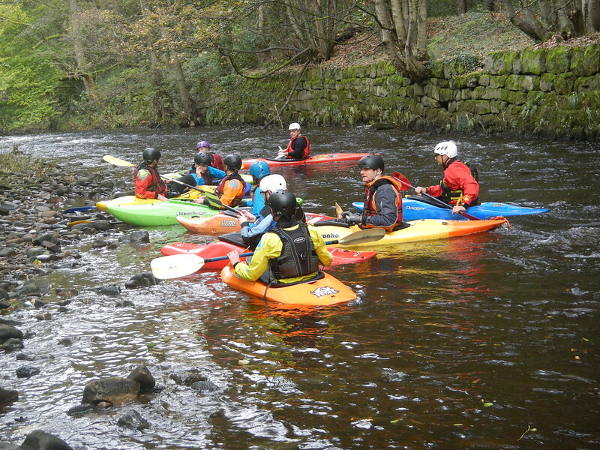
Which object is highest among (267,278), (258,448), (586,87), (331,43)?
(331,43)

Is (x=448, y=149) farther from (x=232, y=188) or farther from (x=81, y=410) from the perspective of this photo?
(x=81, y=410)

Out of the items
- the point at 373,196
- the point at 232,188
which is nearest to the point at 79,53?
the point at 232,188

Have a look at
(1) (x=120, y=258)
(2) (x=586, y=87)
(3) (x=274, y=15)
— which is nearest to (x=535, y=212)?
(1) (x=120, y=258)

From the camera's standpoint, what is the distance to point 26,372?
16.1 ft

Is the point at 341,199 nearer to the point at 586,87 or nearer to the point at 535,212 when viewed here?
the point at 535,212

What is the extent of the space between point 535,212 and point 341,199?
340 cm

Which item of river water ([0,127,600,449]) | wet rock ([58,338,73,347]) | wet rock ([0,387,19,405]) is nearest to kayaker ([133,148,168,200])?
river water ([0,127,600,449])

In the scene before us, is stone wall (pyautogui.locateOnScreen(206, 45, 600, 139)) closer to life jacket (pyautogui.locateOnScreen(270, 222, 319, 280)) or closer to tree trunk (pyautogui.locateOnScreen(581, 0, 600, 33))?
tree trunk (pyautogui.locateOnScreen(581, 0, 600, 33))

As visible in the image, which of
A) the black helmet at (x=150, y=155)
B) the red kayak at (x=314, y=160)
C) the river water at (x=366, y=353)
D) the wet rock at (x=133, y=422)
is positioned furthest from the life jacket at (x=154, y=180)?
the wet rock at (x=133, y=422)

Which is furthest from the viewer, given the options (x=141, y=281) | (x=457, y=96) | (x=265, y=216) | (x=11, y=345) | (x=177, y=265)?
(x=457, y=96)

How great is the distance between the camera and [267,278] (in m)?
6.38

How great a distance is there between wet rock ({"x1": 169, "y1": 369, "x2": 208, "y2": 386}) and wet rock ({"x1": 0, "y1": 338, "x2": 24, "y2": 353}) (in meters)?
1.45

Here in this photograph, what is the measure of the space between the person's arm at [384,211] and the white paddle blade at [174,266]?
7.34 ft

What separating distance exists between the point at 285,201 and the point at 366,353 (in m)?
1.58
